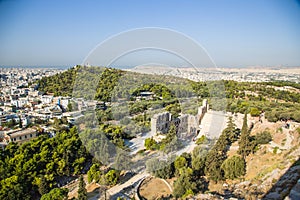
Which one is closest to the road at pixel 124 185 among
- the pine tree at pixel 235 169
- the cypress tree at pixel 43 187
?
the cypress tree at pixel 43 187

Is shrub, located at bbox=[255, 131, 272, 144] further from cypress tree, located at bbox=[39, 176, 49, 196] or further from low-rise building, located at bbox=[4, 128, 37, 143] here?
low-rise building, located at bbox=[4, 128, 37, 143]

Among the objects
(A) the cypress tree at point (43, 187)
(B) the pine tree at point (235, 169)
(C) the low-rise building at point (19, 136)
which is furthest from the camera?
(C) the low-rise building at point (19, 136)

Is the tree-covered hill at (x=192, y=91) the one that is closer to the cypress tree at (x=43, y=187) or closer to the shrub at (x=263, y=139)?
the shrub at (x=263, y=139)

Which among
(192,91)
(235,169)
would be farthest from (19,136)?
(192,91)

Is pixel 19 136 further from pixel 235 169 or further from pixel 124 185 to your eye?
pixel 235 169

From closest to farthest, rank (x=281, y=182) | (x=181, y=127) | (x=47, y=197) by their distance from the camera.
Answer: (x=281, y=182) < (x=47, y=197) < (x=181, y=127)

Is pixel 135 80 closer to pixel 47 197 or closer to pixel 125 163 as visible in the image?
pixel 125 163

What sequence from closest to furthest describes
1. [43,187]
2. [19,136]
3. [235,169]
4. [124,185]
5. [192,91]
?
[43,187] < [235,169] < [124,185] < [19,136] < [192,91]

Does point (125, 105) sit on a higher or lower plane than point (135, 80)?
lower

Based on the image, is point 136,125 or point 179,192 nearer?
point 179,192

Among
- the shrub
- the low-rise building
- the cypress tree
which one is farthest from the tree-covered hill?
the cypress tree

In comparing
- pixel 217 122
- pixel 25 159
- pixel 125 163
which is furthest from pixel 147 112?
pixel 25 159
